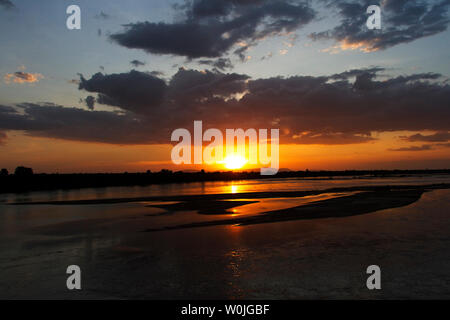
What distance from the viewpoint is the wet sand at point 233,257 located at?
934cm

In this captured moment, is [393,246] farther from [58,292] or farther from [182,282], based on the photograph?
[58,292]

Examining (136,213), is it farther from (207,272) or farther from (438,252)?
(438,252)

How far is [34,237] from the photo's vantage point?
675 inches

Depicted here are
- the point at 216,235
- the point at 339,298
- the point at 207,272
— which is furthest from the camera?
the point at 216,235

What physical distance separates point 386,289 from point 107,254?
9917mm

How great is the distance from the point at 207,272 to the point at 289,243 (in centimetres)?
501

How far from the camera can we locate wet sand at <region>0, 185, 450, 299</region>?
30.6 ft

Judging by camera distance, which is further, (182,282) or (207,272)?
(207,272)

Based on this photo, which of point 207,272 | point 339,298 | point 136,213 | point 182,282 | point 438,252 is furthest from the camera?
point 136,213

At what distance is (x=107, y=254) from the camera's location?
13453 millimetres

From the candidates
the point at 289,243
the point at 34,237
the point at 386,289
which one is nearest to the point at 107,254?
the point at 34,237

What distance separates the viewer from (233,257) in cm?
1250

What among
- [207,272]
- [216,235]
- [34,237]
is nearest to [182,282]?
[207,272]

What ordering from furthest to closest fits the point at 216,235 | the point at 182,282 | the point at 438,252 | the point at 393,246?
the point at 216,235 < the point at 393,246 < the point at 438,252 < the point at 182,282
